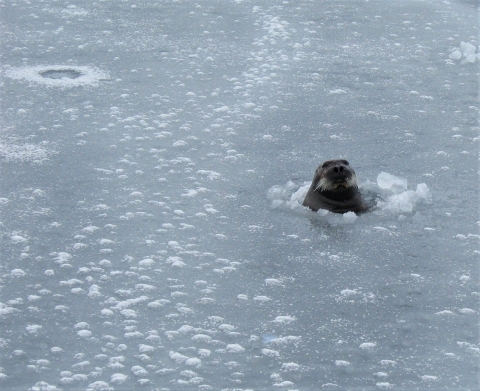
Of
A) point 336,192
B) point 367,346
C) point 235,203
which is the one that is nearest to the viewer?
point 367,346

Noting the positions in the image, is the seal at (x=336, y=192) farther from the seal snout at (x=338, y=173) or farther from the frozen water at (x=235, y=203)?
the frozen water at (x=235, y=203)

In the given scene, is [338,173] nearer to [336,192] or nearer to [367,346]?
[336,192]

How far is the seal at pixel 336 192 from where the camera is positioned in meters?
6.66

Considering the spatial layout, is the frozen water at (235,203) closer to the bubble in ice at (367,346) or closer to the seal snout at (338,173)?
the bubble in ice at (367,346)

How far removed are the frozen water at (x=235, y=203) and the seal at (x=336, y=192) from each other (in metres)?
0.11

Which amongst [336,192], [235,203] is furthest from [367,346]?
[235,203]

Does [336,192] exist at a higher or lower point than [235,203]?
higher

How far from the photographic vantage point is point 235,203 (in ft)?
22.3

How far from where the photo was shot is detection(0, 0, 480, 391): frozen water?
495 centimetres

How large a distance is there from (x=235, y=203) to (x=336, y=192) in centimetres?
77

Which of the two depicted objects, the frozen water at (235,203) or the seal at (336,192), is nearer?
the frozen water at (235,203)

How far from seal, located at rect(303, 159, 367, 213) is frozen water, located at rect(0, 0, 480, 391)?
0.11 m

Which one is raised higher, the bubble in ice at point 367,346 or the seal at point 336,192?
the seal at point 336,192

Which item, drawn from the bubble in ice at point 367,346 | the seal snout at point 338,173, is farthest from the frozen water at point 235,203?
the seal snout at point 338,173
